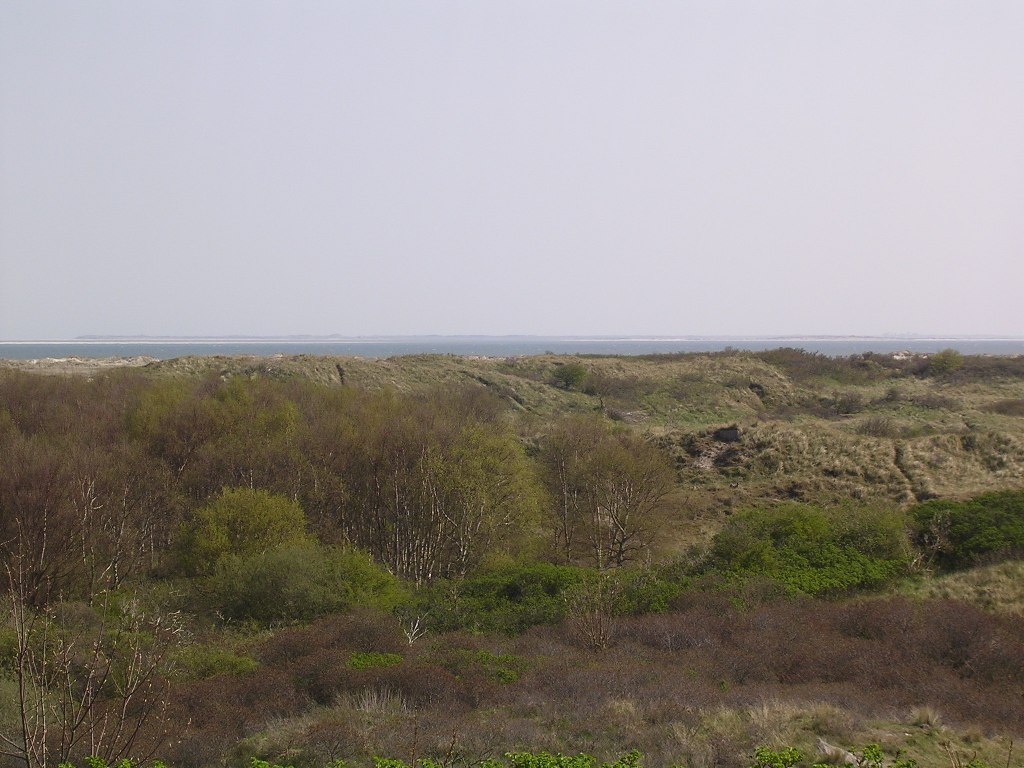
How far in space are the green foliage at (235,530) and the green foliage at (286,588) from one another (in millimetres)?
805

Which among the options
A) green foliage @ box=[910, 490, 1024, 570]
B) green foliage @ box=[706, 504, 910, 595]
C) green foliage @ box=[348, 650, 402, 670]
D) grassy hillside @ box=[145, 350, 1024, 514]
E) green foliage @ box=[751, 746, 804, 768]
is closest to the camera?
green foliage @ box=[751, 746, 804, 768]

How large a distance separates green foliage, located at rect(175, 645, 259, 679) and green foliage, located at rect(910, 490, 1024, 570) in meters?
18.1

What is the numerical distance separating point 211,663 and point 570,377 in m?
49.7

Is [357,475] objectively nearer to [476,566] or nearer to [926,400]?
[476,566]

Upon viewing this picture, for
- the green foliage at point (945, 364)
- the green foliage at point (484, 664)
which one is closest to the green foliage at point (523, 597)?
the green foliage at point (484, 664)

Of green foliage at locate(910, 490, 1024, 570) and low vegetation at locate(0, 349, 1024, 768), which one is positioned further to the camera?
green foliage at locate(910, 490, 1024, 570)

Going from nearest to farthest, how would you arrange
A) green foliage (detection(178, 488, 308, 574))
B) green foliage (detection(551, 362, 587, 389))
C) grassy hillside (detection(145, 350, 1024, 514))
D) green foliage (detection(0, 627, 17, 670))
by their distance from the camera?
green foliage (detection(0, 627, 17, 670)) < green foliage (detection(178, 488, 308, 574)) < grassy hillside (detection(145, 350, 1024, 514)) < green foliage (detection(551, 362, 587, 389))

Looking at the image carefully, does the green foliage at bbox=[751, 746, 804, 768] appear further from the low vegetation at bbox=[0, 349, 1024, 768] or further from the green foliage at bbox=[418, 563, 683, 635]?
the green foliage at bbox=[418, 563, 683, 635]

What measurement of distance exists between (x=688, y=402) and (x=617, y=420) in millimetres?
10277

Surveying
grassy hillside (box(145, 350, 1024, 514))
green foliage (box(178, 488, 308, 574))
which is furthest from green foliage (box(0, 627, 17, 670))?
grassy hillside (box(145, 350, 1024, 514))

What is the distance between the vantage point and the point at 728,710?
10039 mm

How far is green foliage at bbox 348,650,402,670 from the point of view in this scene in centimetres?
1275

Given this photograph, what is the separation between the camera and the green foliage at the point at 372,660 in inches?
502

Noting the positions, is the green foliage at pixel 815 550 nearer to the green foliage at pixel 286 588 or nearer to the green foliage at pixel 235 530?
the green foliage at pixel 286 588
